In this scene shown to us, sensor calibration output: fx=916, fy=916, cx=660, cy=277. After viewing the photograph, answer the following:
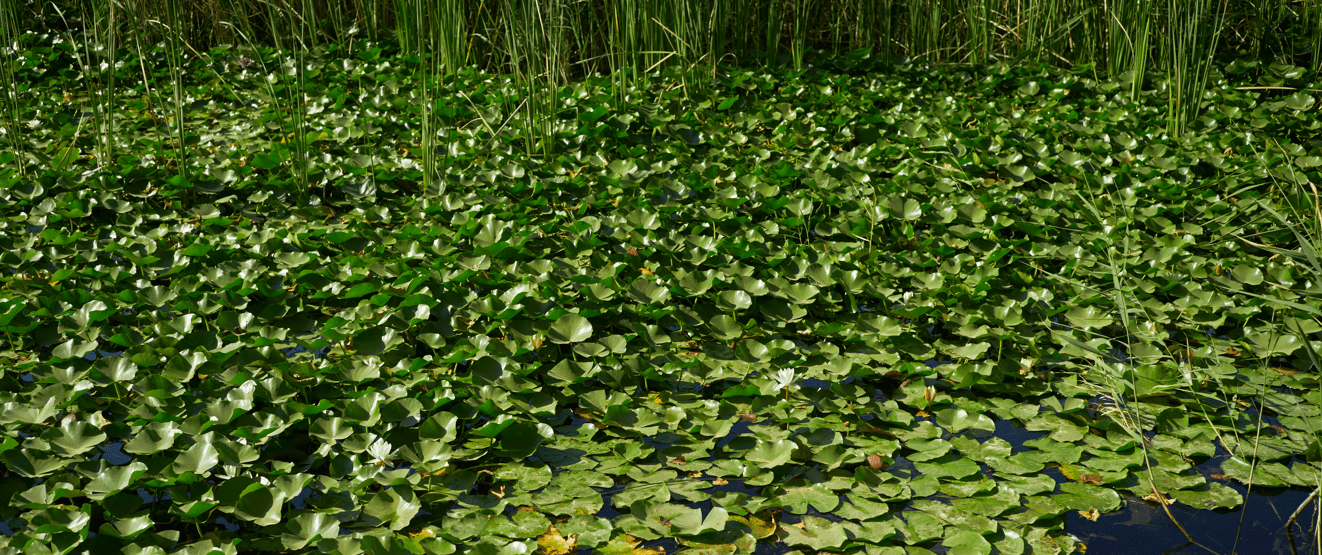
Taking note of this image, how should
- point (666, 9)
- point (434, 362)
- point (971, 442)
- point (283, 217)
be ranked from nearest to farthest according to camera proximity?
point (971, 442), point (434, 362), point (283, 217), point (666, 9)

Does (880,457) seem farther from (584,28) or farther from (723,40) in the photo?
(584,28)

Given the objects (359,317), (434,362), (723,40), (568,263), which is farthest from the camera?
(723,40)

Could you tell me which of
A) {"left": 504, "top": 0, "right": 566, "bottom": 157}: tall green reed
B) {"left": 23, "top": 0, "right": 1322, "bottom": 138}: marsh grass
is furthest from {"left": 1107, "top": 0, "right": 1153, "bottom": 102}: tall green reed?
{"left": 504, "top": 0, "right": 566, "bottom": 157}: tall green reed

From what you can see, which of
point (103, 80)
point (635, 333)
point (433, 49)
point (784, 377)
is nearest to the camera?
point (784, 377)

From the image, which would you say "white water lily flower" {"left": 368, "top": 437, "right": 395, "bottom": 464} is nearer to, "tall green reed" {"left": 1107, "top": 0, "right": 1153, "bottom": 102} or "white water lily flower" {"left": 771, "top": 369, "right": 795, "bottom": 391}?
"white water lily flower" {"left": 771, "top": 369, "right": 795, "bottom": 391}

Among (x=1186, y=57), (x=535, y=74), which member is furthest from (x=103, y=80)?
(x=1186, y=57)

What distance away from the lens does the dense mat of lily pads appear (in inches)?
70.8

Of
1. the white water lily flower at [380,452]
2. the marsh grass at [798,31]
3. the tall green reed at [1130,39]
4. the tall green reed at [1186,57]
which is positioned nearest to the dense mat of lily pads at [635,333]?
the white water lily flower at [380,452]

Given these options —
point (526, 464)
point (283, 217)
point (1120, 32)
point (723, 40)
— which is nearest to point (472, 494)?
point (526, 464)

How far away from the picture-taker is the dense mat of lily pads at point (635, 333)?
1799 millimetres

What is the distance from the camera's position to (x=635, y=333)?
8.00 ft

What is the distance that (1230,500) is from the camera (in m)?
1.86

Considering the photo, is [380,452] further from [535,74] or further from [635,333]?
[535,74]

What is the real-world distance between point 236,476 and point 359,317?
756 mm
